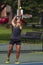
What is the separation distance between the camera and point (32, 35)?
942 inches

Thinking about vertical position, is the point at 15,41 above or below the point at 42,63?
above

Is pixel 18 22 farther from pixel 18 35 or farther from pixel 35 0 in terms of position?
pixel 35 0

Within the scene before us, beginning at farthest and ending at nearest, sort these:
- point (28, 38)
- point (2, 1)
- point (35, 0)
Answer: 1. point (2, 1)
2. point (35, 0)
3. point (28, 38)

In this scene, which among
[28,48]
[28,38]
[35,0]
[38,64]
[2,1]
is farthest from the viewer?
[2,1]

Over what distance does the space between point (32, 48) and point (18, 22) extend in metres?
6.07

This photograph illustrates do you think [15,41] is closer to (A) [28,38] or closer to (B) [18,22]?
(B) [18,22]

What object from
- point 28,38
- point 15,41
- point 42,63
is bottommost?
point 28,38

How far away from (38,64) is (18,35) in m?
1.28

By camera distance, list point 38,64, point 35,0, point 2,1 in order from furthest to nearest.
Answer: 1. point 2,1
2. point 35,0
3. point 38,64

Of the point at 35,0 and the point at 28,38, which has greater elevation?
the point at 35,0

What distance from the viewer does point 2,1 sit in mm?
30109

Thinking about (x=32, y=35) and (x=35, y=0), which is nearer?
(x=32, y=35)

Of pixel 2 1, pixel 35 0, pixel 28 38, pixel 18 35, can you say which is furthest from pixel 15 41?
pixel 2 1

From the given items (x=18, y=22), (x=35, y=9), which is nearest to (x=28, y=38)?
(x=35, y=9)
